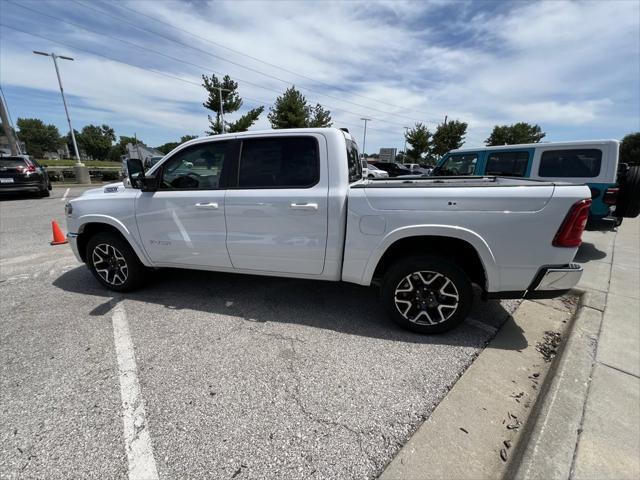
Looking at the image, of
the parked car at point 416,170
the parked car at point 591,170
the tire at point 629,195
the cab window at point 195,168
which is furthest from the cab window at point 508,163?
the parked car at point 416,170

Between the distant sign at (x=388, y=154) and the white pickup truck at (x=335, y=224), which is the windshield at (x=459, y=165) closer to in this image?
the white pickup truck at (x=335, y=224)

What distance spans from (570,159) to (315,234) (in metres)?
6.08

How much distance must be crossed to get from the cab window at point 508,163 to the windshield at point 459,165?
40cm

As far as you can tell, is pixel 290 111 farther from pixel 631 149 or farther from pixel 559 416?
pixel 631 149

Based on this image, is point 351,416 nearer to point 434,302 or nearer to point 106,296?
point 434,302

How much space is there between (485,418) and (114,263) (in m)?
4.11

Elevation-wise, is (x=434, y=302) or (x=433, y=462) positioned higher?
(x=434, y=302)

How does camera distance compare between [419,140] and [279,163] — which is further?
[419,140]

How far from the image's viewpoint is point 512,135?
168ft

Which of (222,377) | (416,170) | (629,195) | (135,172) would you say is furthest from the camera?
(416,170)

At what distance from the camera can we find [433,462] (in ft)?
5.74

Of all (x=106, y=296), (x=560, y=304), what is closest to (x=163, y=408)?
(x=106, y=296)

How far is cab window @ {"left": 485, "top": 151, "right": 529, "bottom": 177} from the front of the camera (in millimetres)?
6735

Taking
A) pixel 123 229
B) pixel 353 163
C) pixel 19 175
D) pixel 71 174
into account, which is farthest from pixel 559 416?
pixel 71 174
